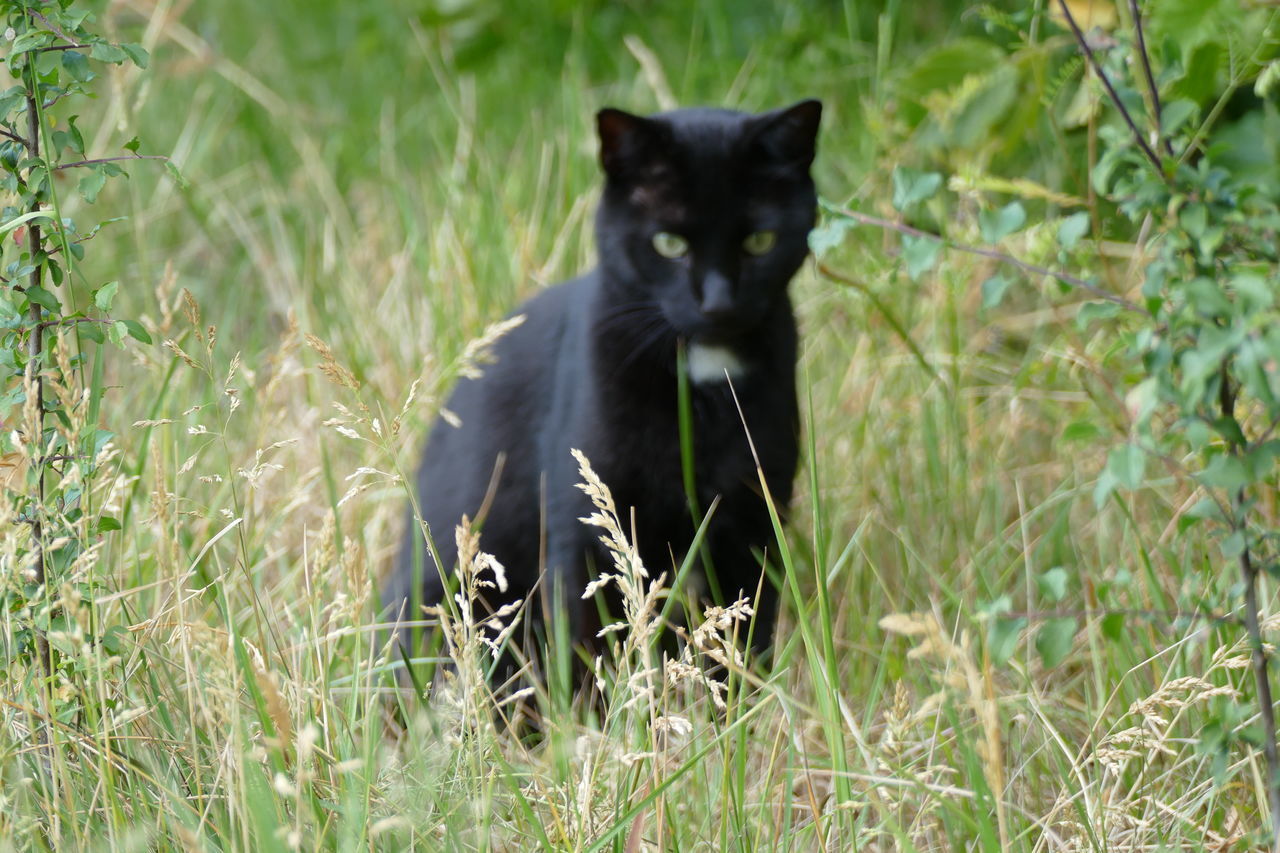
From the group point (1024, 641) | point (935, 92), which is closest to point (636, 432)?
point (1024, 641)

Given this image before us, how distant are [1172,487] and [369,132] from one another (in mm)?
2482

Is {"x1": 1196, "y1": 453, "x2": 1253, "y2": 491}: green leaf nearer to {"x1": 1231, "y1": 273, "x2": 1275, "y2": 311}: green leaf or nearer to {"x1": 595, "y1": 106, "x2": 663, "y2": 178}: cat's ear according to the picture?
{"x1": 1231, "y1": 273, "x2": 1275, "y2": 311}: green leaf

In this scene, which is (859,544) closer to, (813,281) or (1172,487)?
(1172,487)

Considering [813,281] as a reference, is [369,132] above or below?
above

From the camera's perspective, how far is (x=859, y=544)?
215 cm

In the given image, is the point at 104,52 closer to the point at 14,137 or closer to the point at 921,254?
the point at 14,137

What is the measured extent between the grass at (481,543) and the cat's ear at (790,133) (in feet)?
0.80

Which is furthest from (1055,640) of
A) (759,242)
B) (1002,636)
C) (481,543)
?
(481,543)

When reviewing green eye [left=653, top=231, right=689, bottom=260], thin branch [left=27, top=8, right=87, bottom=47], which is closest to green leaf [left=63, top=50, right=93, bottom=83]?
thin branch [left=27, top=8, right=87, bottom=47]

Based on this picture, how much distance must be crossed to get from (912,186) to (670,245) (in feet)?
2.20

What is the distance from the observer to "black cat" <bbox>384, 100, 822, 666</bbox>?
78.2 inches

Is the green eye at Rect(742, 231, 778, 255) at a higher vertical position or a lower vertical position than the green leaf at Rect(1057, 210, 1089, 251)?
lower

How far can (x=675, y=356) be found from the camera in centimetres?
211

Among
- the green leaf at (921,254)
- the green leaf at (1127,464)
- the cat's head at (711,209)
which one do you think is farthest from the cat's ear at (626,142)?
the green leaf at (1127,464)
